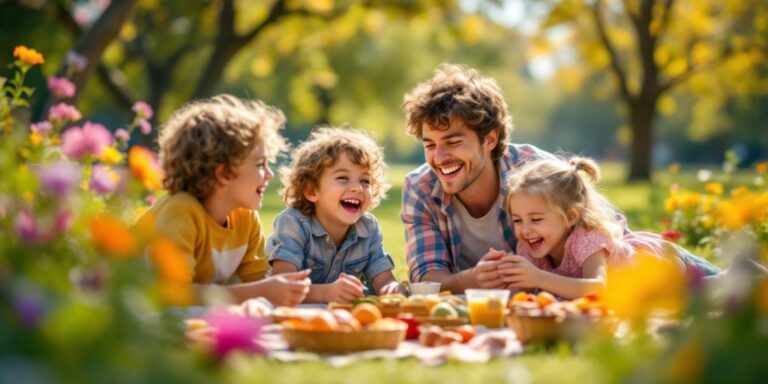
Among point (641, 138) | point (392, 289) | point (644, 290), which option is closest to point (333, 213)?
point (392, 289)

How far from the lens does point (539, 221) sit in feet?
16.1

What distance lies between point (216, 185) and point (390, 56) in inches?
1208

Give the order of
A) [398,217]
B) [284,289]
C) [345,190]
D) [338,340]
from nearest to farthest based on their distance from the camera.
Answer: [338,340] < [284,289] < [345,190] < [398,217]

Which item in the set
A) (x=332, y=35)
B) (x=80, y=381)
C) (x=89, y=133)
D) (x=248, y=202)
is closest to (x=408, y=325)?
(x=248, y=202)

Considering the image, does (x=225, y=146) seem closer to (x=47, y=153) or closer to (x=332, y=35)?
(x=47, y=153)

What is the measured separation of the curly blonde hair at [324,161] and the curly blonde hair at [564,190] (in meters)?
0.77

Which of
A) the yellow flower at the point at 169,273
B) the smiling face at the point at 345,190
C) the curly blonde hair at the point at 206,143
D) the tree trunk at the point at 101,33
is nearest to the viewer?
the yellow flower at the point at 169,273

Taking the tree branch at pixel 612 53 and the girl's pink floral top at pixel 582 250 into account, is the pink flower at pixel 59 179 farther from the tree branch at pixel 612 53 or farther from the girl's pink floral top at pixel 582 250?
the tree branch at pixel 612 53

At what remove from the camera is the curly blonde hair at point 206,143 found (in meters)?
4.37

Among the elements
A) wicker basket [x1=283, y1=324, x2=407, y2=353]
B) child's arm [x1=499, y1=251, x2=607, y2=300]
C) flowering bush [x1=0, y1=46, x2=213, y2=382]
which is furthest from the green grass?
flowering bush [x1=0, y1=46, x2=213, y2=382]

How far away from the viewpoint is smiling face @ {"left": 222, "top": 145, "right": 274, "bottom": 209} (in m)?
4.44

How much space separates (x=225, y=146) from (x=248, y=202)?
0.90ft

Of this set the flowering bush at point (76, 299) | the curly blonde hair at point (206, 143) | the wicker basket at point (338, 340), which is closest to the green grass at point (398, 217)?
the curly blonde hair at point (206, 143)

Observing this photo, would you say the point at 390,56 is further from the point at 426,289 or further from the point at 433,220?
the point at 426,289
